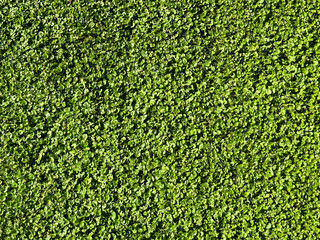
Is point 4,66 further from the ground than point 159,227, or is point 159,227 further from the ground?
point 4,66

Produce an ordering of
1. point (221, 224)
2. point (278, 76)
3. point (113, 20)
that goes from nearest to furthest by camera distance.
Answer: point (221, 224) < point (278, 76) < point (113, 20)

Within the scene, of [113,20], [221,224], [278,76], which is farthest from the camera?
[113,20]

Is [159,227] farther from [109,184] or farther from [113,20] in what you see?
[113,20]

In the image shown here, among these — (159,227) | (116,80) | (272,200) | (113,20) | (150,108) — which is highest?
(113,20)

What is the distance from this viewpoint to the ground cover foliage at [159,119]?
298cm

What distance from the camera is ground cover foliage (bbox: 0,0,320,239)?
2984mm

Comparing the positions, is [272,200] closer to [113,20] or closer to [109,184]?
[109,184]

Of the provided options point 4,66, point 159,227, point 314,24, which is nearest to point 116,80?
point 4,66

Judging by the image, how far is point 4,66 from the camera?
3.35m

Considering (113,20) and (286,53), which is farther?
(113,20)

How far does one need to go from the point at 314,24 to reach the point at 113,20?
1976 mm

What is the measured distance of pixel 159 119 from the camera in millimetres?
3168

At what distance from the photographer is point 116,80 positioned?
10.7 ft

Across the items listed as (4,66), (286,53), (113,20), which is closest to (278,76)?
(286,53)
